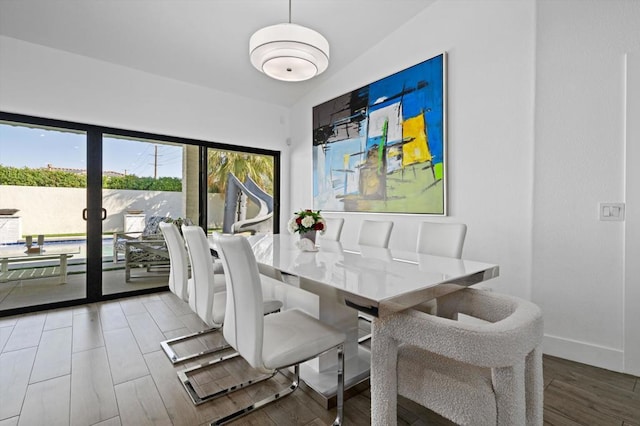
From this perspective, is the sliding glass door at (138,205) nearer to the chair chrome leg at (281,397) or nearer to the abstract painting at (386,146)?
the abstract painting at (386,146)

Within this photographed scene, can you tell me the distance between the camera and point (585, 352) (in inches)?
86.6

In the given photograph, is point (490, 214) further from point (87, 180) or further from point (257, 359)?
point (87, 180)

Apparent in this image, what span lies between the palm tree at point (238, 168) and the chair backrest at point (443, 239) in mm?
3167

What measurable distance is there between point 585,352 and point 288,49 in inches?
119

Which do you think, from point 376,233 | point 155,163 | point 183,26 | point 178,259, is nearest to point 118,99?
point 155,163

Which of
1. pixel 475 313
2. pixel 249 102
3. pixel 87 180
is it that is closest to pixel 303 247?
pixel 475 313

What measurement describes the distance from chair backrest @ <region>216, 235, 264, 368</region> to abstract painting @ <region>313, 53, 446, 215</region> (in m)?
2.25

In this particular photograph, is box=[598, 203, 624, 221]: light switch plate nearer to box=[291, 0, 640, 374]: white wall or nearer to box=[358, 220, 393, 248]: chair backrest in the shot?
box=[291, 0, 640, 374]: white wall

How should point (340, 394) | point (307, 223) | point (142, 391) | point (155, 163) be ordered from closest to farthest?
1. point (340, 394)
2. point (142, 391)
3. point (307, 223)
4. point (155, 163)

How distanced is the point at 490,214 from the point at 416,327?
204 cm

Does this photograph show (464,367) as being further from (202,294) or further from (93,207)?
(93,207)

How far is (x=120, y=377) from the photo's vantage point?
1.96 m

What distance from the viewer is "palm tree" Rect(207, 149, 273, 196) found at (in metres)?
4.52

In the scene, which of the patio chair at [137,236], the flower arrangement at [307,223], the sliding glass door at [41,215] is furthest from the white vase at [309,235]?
the sliding glass door at [41,215]
